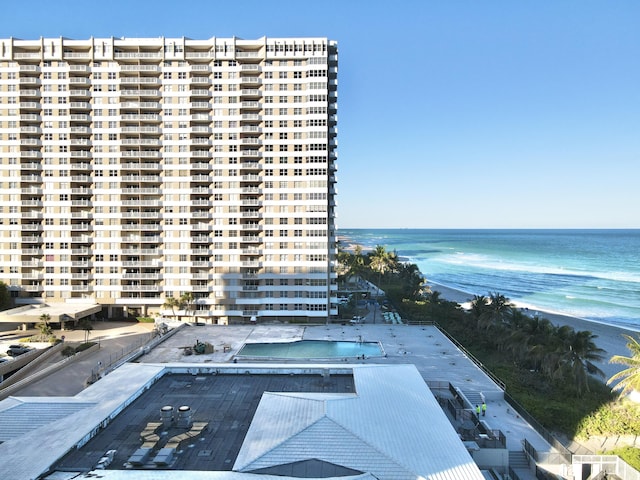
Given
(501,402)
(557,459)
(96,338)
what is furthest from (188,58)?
(557,459)

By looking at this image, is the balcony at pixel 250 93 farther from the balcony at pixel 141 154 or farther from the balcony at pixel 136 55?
the balcony at pixel 141 154

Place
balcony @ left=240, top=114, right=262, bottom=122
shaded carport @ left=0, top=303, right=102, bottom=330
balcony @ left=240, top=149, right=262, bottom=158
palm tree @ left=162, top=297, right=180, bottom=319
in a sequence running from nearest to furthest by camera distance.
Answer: shaded carport @ left=0, top=303, right=102, bottom=330 → palm tree @ left=162, top=297, right=180, bottom=319 → balcony @ left=240, top=149, right=262, bottom=158 → balcony @ left=240, top=114, right=262, bottom=122

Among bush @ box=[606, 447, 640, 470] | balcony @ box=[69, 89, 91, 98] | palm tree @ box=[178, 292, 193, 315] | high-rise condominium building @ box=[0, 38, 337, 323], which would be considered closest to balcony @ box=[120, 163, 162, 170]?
high-rise condominium building @ box=[0, 38, 337, 323]

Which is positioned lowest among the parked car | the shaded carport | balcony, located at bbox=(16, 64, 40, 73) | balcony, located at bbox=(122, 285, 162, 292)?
the parked car

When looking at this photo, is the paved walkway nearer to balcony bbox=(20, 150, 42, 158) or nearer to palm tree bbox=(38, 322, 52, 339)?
palm tree bbox=(38, 322, 52, 339)

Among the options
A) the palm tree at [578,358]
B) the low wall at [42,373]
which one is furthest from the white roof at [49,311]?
the palm tree at [578,358]

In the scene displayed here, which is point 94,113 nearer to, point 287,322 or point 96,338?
point 96,338

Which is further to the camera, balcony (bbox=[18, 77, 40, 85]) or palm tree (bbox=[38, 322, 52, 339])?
balcony (bbox=[18, 77, 40, 85])

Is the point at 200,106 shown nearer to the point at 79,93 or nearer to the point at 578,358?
the point at 79,93
